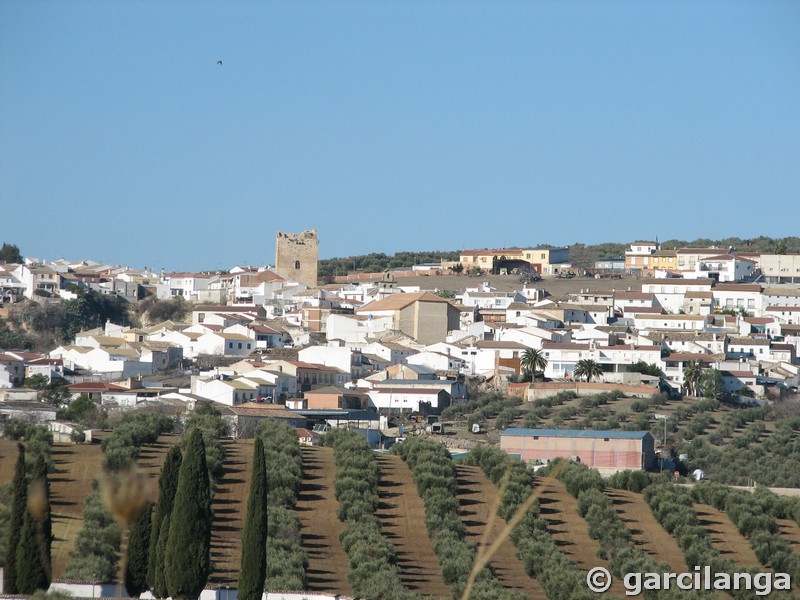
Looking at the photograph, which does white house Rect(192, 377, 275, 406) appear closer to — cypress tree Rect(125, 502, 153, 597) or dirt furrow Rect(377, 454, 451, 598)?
dirt furrow Rect(377, 454, 451, 598)

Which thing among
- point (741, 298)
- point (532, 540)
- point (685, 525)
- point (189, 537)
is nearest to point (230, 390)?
point (685, 525)

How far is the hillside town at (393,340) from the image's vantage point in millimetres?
57062

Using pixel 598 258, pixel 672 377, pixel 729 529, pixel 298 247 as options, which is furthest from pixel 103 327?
pixel 729 529

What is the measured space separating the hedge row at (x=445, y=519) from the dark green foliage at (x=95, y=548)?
5.76 meters

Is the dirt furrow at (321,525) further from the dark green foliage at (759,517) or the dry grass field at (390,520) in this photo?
the dark green foliage at (759,517)

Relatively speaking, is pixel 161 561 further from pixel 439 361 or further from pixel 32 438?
pixel 439 361

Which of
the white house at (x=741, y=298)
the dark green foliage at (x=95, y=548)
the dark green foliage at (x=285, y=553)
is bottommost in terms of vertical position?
the dark green foliage at (x=285, y=553)

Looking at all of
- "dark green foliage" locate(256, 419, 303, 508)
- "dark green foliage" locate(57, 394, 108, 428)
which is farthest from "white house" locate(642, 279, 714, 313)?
"dark green foliage" locate(256, 419, 303, 508)

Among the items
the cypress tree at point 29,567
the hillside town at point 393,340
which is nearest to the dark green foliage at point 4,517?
the cypress tree at point 29,567

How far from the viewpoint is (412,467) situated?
38812 millimetres

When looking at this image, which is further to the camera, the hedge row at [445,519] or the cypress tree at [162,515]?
the hedge row at [445,519]

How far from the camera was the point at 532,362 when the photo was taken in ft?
205

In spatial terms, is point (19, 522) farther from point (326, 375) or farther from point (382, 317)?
point (382, 317)

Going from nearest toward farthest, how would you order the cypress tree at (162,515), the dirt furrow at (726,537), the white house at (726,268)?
the cypress tree at (162,515) → the dirt furrow at (726,537) → the white house at (726,268)
